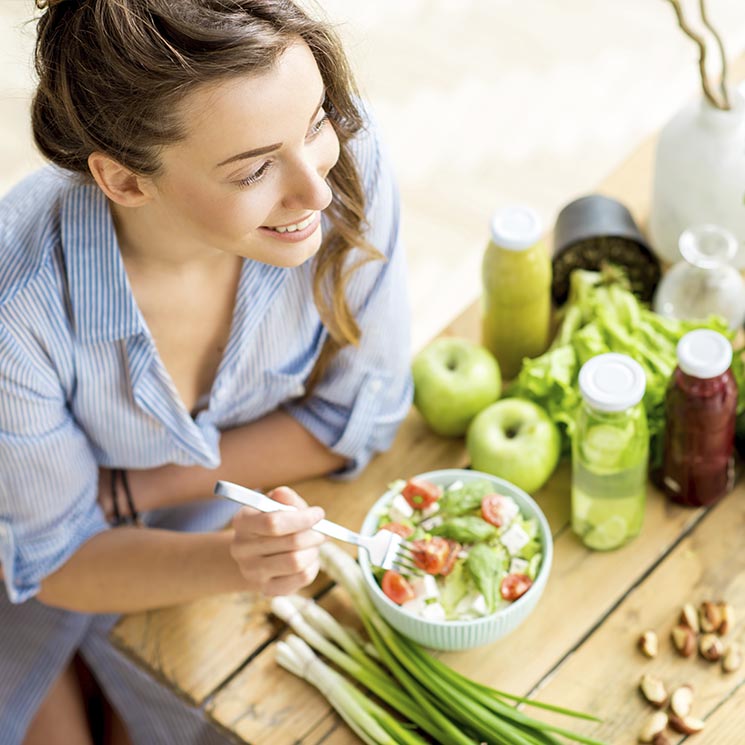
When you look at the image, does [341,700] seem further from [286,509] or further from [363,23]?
[363,23]

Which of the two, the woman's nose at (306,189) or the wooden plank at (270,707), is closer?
the woman's nose at (306,189)

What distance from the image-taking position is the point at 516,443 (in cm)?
159

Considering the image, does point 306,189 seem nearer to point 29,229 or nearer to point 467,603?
point 29,229

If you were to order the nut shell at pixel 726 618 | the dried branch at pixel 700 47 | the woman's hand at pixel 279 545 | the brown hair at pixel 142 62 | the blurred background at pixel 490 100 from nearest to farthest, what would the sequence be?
the brown hair at pixel 142 62, the woman's hand at pixel 279 545, the nut shell at pixel 726 618, the dried branch at pixel 700 47, the blurred background at pixel 490 100

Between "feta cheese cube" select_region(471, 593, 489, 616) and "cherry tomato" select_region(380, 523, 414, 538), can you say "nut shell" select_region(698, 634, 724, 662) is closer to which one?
"feta cheese cube" select_region(471, 593, 489, 616)

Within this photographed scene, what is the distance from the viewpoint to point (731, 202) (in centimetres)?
177

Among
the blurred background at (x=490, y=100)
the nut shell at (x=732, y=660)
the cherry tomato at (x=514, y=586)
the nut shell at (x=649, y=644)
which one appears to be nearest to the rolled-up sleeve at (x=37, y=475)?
the cherry tomato at (x=514, y=586)

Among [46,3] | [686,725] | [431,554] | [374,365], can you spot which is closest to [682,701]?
[686,725]

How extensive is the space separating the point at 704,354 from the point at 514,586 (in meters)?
0.37

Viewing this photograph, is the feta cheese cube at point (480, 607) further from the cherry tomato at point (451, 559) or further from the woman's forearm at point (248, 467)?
the woman's forearm at point (248, 467)

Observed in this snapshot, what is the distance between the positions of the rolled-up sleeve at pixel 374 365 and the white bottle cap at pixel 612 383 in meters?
0.31

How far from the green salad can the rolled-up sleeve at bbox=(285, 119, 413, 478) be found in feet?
0.56

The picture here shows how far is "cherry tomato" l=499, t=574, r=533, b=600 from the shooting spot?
1425 millimetres

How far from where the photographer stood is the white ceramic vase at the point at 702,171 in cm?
173
